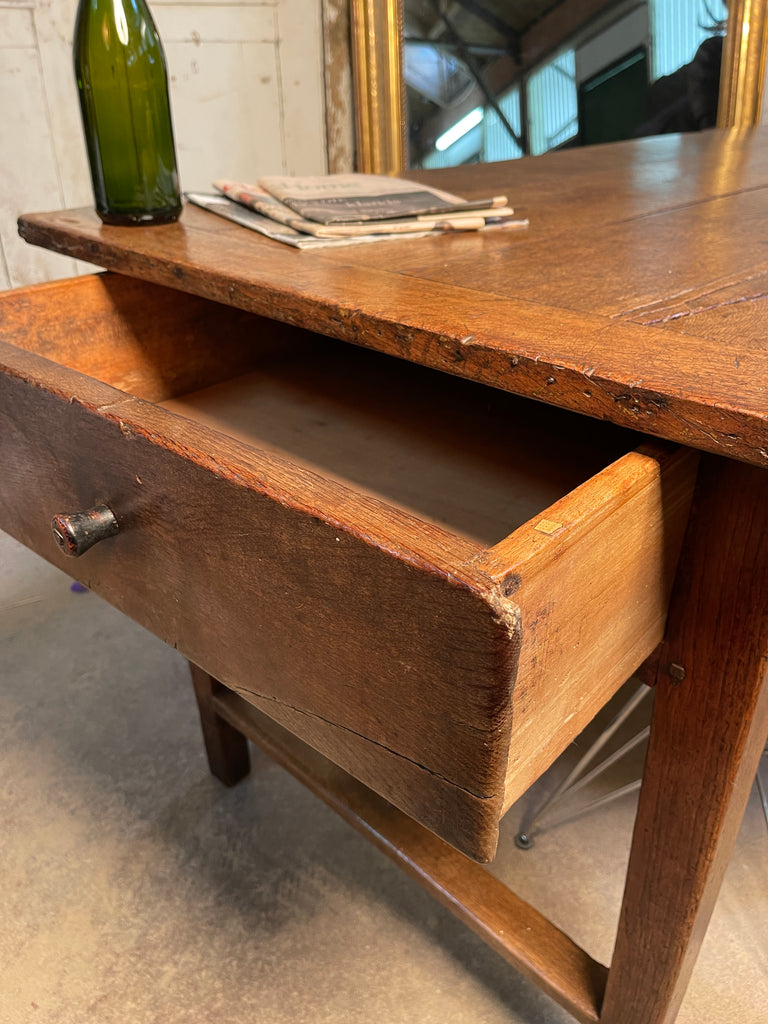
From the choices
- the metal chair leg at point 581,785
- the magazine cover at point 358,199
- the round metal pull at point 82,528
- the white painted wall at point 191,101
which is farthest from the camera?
the white painted wall at point 191,101

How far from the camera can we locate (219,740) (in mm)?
1070

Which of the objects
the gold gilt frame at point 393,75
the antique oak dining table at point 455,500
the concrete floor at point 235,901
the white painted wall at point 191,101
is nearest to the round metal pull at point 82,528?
the antique oak dining table at point 455,500

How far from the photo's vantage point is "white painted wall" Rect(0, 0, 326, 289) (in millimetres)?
1846

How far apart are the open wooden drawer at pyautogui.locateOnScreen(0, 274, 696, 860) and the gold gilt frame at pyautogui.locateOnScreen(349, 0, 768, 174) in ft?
6.42

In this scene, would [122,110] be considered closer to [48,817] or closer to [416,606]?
[416,606]

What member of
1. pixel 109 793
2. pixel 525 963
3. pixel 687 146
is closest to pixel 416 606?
pixel 525 963

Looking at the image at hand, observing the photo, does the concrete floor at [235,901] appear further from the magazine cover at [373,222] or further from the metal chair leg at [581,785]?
the magazine cover at [373,222]

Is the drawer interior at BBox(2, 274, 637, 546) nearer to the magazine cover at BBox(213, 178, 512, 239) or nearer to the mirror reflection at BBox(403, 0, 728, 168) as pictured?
the magazine cover at BBox(213, 178, 512, 239)

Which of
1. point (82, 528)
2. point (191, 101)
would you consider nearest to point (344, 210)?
point (82, 528)

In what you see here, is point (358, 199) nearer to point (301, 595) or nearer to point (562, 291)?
point (562, 291)

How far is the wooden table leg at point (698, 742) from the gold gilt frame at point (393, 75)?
6.94 ft

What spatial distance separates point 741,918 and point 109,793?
0.79m

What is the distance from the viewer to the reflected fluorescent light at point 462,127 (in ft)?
7.77

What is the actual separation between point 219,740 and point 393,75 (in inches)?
77.1
